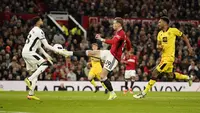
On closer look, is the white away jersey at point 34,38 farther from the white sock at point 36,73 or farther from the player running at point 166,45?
the player running at point 166,45

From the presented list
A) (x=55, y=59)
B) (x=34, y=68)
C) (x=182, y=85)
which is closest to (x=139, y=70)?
(x=182, y=85)

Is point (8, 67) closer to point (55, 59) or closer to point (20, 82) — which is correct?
point (20, 82)

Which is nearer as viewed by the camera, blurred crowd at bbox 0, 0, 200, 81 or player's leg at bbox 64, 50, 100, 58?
player's leg at bbox 64, 50, 100, 58

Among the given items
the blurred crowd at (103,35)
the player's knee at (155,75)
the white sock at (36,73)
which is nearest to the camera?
the white sock at (36,73)

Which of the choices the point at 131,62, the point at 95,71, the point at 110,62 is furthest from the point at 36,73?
the point at 131,62

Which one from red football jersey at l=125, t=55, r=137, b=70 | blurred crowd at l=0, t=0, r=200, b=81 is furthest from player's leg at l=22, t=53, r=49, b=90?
blurred crowd at l=0, t=0, r=200, b=81

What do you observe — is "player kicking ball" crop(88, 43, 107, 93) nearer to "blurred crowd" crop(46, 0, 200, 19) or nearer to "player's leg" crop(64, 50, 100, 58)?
"player's leg" crop(64, 50, 100, 58)

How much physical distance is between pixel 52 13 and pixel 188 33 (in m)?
9.70

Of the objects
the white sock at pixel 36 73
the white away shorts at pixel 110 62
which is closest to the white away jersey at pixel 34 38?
the white sock at pixel 36 73

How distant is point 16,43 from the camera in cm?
3253

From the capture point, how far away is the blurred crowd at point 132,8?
37.9 m

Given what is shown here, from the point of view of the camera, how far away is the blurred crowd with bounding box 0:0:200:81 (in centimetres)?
3181

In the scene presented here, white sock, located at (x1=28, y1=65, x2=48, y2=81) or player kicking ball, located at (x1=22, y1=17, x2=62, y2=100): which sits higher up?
player kicking ball, located at (x1=22, y1=17, x2=62, y2=100)

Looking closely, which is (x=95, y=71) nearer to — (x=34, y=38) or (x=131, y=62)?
(x=131, y=62)
